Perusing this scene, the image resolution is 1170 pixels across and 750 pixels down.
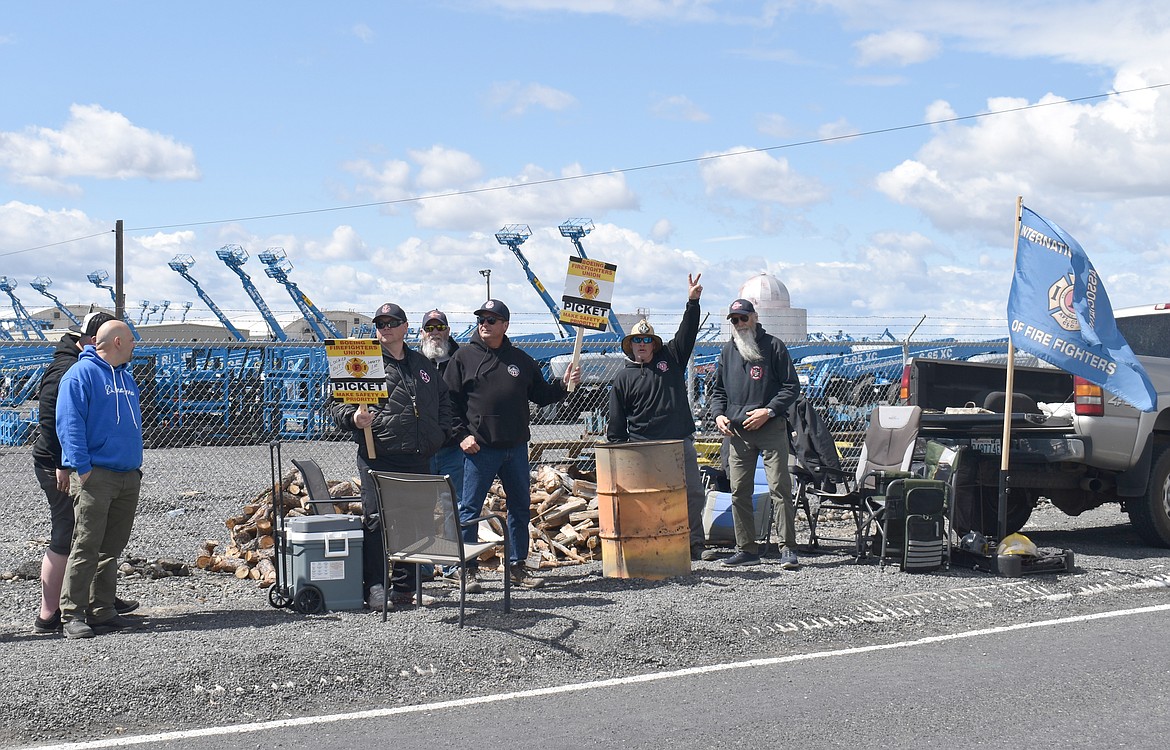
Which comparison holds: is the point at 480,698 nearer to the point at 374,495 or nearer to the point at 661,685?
the point at 661,685

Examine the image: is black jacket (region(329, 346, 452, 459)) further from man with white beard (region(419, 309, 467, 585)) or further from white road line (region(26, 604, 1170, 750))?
white road line (region(26, 604, 1170, 750))

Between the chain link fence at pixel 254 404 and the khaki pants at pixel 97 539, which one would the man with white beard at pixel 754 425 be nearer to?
the khaki pants at pixel 97 539

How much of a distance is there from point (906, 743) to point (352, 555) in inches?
150

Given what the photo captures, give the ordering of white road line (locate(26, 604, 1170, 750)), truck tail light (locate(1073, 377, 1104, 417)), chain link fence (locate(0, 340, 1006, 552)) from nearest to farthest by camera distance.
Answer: white road line (locate(26, 604, 1170, 750)), truck tail light (locate(1073, 377, 1104, 417)), chain link fence (locate(0, 340, 1006, 552))

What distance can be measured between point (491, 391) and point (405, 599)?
1.57 metres

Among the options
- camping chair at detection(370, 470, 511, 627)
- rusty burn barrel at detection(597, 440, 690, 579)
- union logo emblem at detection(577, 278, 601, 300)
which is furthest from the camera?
union logo emblem at detection(577, 278, 601, 300)

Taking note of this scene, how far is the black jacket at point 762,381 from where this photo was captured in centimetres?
890

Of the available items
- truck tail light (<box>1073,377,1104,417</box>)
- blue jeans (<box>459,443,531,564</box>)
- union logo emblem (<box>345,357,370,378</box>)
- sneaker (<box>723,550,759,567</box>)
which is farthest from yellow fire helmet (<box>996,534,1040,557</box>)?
union logo emblem (<box>345,357,370,378</box>)

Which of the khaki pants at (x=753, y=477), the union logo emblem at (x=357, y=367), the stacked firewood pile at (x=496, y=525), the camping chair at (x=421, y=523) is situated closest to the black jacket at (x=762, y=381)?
the khaki pants at (x=753, y=477)

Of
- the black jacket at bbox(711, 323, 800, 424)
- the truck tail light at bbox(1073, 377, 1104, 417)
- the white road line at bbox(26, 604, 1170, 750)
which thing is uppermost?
the black jacket at bbox(711, 323, 800, 424)

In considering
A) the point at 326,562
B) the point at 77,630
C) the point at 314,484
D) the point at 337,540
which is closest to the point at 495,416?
the point at 314,484

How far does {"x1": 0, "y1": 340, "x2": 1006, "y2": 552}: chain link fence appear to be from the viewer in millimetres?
17266

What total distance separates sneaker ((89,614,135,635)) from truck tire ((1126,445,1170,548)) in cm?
796

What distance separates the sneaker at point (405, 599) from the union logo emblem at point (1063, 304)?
5174mm
